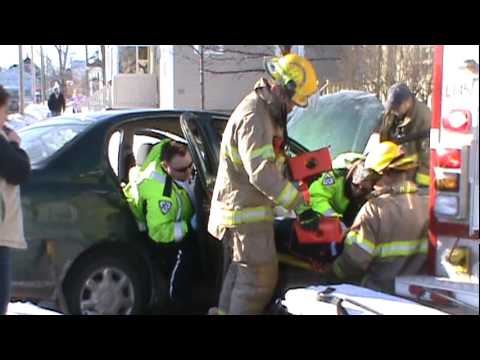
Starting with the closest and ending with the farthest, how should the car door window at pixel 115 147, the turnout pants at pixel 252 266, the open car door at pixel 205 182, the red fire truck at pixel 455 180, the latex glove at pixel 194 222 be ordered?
Answer: the red fire truck at pixel 455 180
the turnout pants at pixel 252 266
the open car door at pixel 205 182
the latex glove at pixel 194 222
the car door window at pixel 115 147

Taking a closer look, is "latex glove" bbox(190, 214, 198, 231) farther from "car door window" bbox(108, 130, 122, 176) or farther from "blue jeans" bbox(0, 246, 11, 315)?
"blue jeans" bbox(0, 246, 11, 315)

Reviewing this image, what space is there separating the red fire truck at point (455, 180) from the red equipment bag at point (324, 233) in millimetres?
871

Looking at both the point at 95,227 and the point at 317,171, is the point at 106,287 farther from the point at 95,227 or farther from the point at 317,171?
the point at 317,171

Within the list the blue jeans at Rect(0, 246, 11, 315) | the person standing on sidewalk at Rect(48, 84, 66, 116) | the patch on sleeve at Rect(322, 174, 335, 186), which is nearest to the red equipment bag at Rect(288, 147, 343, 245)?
the patch on sleeve at Rect(322, 174, 335, 186)

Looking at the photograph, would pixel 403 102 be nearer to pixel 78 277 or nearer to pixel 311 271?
pixel 311 271

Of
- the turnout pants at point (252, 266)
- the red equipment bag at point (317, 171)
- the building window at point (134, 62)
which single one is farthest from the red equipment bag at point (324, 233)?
the building window at point (134, 62)

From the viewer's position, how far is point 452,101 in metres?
3.21

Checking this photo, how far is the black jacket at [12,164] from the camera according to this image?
3.87 metres

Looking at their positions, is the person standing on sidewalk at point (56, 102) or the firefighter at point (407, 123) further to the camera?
the person standing on sidewalk at point (56, 102)

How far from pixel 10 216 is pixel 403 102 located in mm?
2596

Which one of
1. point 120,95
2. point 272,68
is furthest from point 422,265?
point 120,95

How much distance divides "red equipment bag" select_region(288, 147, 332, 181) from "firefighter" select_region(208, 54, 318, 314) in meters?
0.09

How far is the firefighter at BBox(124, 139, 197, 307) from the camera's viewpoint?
181 inches

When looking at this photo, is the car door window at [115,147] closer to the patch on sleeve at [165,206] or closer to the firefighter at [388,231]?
the patch on sleeve at [165,206]
